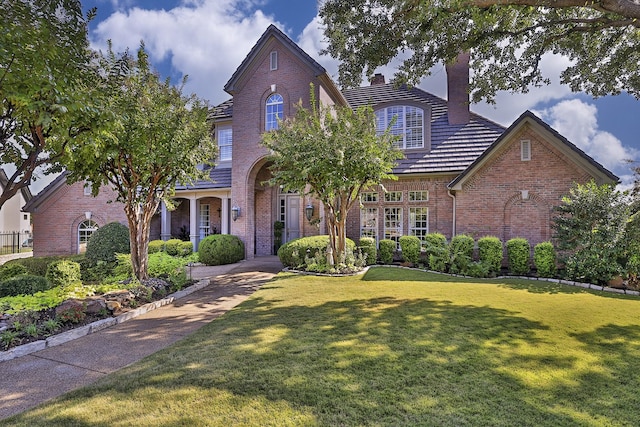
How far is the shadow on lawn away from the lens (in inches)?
118

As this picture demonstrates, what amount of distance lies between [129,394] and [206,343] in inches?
56.5

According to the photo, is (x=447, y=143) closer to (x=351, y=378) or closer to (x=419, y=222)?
(x=419, y=222)

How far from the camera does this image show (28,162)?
17.4ft

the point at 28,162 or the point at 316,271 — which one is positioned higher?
the point at 28,162

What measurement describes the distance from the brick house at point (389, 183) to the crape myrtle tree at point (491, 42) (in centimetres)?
237

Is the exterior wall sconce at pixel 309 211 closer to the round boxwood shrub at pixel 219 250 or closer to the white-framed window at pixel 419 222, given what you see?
the round boxwood shrub at pixel 219 250

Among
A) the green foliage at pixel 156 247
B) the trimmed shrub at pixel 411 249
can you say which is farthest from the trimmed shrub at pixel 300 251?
the green foliage at pixel 156 247

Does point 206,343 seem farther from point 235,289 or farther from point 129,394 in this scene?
point 235,289

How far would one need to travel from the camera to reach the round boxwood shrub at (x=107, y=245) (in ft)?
39.8

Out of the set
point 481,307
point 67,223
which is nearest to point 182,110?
point 481,307

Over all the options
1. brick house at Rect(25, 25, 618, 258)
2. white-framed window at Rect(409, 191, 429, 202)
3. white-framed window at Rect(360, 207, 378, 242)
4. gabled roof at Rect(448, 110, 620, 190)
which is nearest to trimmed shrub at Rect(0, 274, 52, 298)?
brick house at Rect(25, 25, 618, 258)

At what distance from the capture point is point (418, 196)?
1423 centimetres

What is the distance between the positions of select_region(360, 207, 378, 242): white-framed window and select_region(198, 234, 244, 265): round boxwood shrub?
5512 mm

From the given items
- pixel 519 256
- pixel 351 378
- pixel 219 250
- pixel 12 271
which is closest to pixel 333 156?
pixel 219 250
